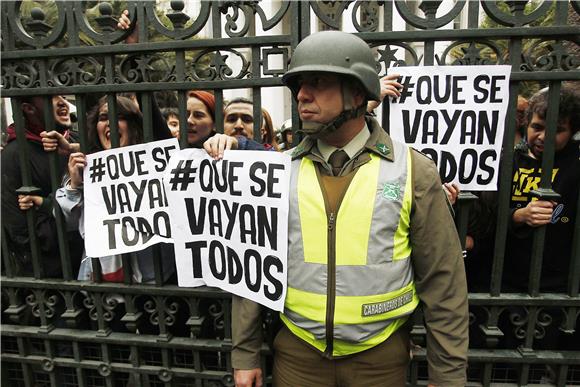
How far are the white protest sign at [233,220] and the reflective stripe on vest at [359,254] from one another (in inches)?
4.5

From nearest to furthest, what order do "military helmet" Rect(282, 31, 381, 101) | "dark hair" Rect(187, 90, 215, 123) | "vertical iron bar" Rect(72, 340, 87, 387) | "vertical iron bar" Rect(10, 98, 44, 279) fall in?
1. "military helmet" Rect(282, 31, 381, 101)
2. "vertical iron bar" Rect(10, 98, 44, 279)
3. "vertical iron bar" Rect(72, 340, 87, 387)
4. "dark hair" Rect(187, 90, 215, 123)

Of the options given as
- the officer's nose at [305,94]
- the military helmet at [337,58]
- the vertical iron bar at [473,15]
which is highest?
the vertical iron bar at [473,15]

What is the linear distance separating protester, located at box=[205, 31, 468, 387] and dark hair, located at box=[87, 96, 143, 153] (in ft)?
4.23

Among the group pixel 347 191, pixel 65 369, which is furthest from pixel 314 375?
pixel 65 369

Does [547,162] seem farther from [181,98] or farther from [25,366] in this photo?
[25,366]

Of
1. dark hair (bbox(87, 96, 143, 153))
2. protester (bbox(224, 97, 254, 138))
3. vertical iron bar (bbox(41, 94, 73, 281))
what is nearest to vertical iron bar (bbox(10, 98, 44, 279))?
vertical iron bar (bbox(41, 94, 73, 281))

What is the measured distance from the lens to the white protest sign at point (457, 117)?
2225mm

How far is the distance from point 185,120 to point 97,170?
24.1 inches

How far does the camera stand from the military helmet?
6.14ft

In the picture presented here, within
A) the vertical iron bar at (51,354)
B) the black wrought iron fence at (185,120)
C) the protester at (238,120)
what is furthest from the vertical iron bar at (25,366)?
the protester at (238,120)

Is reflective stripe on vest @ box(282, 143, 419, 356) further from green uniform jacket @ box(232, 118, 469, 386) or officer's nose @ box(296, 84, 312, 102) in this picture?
officer's nose @ box(296, 84, 312, 102)

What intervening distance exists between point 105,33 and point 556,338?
128 inches

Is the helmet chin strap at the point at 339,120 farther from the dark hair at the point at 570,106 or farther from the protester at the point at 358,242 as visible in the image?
the dark hair at the point at 570,106

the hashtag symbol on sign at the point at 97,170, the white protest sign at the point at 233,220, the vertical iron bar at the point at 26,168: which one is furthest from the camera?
the vertical iron bar at the point at 26,168
